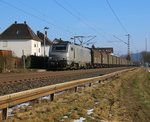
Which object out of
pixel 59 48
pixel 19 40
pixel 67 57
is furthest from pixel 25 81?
pixel 19 40

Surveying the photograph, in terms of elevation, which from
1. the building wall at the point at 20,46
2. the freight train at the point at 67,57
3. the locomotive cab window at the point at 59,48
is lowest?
the freight train at the point at 67,57

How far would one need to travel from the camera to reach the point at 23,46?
9419cm

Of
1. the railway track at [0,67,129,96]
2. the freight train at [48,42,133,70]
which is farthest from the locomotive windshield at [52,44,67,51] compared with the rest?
the railway track at [0,67,129,96]

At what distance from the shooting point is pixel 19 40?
95188mm

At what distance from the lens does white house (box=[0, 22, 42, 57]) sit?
9388 centimetres

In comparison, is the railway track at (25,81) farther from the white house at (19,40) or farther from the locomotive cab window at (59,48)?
the white house at (19,40)

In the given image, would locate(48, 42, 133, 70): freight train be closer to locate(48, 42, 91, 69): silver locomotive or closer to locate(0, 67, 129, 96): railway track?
locate(48, 42, 91, 69): silver locomotive

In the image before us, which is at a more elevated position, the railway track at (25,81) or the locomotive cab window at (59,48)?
the locomotive cab window at (59,48)

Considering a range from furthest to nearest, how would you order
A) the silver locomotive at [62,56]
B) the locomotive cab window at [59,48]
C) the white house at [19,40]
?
the white house at [19,40]
the locomotive cab window at [59,48]
the silver locomotive at [62,56]

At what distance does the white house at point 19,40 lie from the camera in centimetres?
9388

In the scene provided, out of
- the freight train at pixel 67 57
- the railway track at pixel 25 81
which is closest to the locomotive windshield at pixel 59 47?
the freight train at pixel 67 57

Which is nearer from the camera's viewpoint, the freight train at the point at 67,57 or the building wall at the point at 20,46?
the freight train at the point at 67,57

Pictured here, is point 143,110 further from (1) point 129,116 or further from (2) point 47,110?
(2) point 47,110

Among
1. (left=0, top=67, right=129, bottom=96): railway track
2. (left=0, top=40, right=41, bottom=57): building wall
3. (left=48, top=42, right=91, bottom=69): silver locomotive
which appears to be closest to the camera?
(left=0, top=67, right=129, bottom=96): railway track
